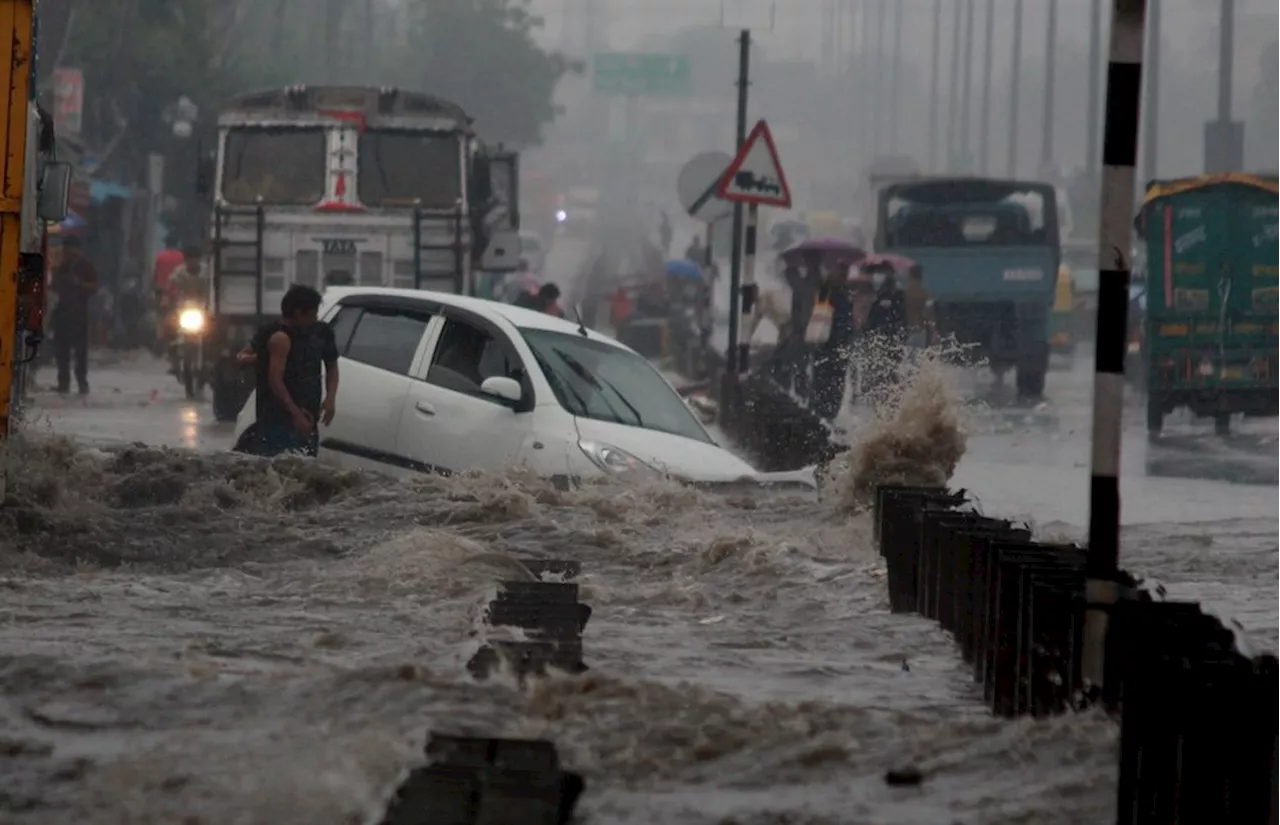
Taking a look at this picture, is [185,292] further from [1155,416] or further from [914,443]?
[914,443]

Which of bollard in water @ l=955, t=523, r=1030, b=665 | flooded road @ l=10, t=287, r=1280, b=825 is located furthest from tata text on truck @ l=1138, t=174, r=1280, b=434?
bollard in water @ l=955, t=523, r=1030, b=665

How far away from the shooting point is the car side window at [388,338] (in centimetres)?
1426

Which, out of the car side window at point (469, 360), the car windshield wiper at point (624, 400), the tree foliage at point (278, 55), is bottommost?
the car windshield wiper at point (624, 400)

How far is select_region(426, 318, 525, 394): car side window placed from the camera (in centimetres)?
1381

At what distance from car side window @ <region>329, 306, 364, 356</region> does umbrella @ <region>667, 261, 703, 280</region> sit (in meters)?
30.0

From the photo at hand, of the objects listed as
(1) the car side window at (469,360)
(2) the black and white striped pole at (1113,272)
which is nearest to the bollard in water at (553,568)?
(1) the car side window at (469,360)

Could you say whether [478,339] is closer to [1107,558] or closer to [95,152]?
[1107,558]

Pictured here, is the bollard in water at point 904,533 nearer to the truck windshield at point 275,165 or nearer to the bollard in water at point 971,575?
the bollard in water at point 971,575

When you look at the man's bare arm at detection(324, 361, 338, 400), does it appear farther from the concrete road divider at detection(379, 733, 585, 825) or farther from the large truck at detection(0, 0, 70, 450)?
the concrete road divider at detection(379, 733, 585, 825)

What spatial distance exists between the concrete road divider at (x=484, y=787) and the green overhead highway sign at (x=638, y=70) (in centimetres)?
9701

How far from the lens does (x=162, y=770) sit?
6.52m

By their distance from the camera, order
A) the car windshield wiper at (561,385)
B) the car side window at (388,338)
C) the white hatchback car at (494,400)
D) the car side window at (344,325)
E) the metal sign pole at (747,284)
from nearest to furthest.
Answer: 1. the white hatchback car at (494,400)
2. the car windshield wiper at (561,385)
3. the car side window at (388,338)
4. the car side window at (344,325)
5. the metal sign pole at (747,284)

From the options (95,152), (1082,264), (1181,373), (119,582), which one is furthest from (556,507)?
(1082,264)

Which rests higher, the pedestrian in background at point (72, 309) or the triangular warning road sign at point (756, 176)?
the triangular warning road sign at point (756, 176)
